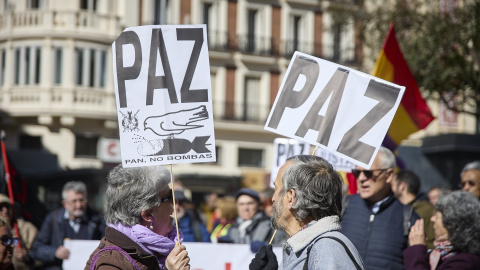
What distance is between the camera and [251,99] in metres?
33.2

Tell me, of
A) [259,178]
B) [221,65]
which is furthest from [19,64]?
[259,178]

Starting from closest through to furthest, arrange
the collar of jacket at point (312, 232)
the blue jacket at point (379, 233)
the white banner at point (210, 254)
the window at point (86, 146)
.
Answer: the collar of jacket at point (312, 232) < the blue jacket at point (379, 233) < the white banner at point (210, 254) < the window at point (86, 146)

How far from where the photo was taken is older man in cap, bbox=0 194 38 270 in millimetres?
7343

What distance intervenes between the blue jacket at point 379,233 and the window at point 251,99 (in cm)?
2681

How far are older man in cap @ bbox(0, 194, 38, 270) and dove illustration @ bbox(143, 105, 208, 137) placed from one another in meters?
3.39

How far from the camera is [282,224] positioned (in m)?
3.68

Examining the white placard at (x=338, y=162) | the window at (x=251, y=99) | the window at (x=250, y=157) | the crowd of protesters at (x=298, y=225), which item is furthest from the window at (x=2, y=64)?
the white placard at (x=338, y=162)

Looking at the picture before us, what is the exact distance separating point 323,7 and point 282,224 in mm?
31365

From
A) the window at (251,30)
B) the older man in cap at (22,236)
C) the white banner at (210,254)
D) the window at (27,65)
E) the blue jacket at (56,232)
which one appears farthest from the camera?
the window at (251,30)

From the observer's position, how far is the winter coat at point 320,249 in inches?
130

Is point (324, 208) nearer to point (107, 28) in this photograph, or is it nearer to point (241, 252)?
point (241, 252)

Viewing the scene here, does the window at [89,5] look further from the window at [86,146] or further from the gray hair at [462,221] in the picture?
the gray hair at [462,221]

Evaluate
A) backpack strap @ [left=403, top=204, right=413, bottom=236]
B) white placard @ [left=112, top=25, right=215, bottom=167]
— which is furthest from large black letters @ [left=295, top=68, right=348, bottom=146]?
backpack strap @ [left=403, top=204, right=413, bottom=236]

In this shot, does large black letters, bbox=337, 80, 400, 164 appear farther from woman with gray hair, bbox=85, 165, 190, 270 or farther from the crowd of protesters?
woman with gray hair, bbox=85, 165, 190, 270
